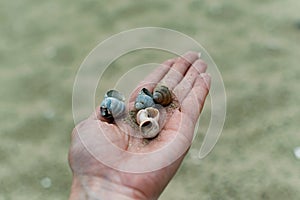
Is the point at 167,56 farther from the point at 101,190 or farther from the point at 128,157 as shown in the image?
the point at 101,190

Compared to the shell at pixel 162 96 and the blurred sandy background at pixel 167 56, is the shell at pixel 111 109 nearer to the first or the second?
the shell at pixel 162 96

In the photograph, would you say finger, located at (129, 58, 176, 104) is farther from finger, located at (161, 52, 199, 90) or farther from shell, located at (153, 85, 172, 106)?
shell, located at (153, 85, 172, 106)

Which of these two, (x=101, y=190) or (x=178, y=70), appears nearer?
(x=101, y=190)

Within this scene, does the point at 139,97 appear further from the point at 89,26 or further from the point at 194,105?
the point at 89,26

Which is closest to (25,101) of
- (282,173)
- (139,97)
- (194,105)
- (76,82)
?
(76,82)

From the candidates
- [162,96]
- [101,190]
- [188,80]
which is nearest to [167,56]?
[188,80]

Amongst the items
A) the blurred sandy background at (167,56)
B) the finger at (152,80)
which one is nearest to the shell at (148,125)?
the finger at (152,80)

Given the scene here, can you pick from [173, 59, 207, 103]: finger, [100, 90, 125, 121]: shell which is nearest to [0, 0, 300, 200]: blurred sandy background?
[173, 59, 207, 103]: finger
